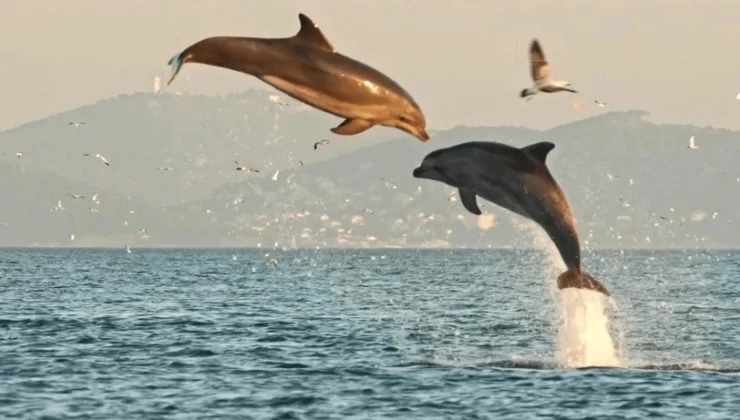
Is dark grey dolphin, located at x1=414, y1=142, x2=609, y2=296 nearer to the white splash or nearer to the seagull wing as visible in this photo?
the seagull wing

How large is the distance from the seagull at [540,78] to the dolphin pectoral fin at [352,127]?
905cm

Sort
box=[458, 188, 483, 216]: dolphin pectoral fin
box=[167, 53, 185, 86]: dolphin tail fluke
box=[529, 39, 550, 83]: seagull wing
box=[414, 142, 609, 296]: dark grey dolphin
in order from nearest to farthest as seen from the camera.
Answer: box=[167, 53, 185, 86]: dolphin tail fluke < box=[414, 142, 609, 296]: dark grey dolphin < box=[458, 188, 483, 216]: dolphin pectoral fin < box=[529, 39, 550, 83]: seagull wing

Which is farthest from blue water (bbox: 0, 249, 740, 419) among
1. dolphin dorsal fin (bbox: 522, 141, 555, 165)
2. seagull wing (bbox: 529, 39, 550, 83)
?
dolphin dorsal fin (bbox: 522, 141, 555, 165)

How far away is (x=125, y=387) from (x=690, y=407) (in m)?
15.2

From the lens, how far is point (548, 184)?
26.7 metres

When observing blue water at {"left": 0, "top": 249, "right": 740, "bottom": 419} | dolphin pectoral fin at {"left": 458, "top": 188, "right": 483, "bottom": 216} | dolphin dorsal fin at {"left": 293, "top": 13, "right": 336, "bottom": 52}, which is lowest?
blue water at {"left": 0, "top": 249, "right": 740, "bottom": 419}

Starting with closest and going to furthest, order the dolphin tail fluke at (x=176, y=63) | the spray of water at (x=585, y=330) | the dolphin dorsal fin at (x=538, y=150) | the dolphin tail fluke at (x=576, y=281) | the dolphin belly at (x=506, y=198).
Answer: the dolphin tail fluke at (x=176, y=63), the dolphin belly at (x=506, y=198), the dolphin dorsal fin at (x=538, y=150), the dolphin tail fluke at (x=576, y=281), the spray of water at (x=585, y=330)

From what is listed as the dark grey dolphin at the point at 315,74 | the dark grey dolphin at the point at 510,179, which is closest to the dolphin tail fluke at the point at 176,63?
the dark grey dolphin at the point at 315,74

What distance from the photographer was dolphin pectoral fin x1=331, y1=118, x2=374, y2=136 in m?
18.5

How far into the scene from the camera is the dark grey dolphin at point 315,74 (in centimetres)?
1814

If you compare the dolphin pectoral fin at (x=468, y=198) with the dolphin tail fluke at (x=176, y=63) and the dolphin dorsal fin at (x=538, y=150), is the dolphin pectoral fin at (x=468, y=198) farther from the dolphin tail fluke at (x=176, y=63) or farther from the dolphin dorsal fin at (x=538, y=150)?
the dolphin tail fluke at (x=176, y=63)

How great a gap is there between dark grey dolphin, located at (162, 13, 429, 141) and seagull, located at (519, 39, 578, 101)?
9.00 m

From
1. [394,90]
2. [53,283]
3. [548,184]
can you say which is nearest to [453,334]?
[548,184]

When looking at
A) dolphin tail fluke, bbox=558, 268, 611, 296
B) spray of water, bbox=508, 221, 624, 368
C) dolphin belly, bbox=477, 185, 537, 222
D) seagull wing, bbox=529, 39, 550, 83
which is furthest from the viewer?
spray of water, bbox=508, 221, 624, 368
